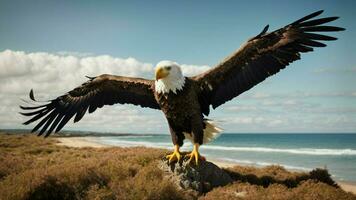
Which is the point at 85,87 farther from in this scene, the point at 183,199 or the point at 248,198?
the point at 248,198

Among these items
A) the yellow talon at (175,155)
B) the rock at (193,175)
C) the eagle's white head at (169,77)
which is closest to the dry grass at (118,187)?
the rock at (193,175)

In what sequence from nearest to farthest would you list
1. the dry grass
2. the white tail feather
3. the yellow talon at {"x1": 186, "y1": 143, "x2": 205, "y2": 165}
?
the dry grass → the yellow talon at {"x1": 186, "y1": 143, "x2": 205, "y2": 165} → the white tail feather

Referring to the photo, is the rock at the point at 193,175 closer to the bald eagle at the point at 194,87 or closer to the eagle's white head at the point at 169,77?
the bald eagle at the point at 194,87

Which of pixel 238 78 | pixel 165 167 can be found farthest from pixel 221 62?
pixel 165 167

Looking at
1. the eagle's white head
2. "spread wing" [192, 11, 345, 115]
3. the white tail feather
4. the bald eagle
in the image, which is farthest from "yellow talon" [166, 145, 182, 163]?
the eagle's white head

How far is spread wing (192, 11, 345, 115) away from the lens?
7293 mm

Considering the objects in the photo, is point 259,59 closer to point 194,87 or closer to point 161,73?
point 194,87

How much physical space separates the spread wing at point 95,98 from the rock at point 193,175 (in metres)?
1.52

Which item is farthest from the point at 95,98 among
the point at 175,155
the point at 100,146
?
the point at 100,146

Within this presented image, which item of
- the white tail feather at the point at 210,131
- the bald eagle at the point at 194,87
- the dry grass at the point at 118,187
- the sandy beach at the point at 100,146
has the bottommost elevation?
the sandy beach at the point at 100,146

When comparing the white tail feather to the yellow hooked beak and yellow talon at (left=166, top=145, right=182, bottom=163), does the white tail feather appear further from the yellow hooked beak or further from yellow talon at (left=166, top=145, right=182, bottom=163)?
the yellow hooked beak

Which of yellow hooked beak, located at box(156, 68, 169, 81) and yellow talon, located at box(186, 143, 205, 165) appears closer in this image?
yellow hooked beak, located at box(156, 68, 169, 81)

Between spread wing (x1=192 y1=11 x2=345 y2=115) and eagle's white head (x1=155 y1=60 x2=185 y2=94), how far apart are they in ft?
2.36

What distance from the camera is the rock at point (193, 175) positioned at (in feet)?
25.9
